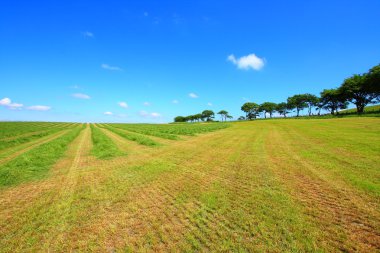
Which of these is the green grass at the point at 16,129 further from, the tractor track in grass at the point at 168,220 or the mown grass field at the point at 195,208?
the tractor track in grass at the point at 168,220

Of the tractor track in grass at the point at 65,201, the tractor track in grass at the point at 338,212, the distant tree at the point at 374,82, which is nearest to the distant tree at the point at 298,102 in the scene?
the distant tree at the point at 374,82

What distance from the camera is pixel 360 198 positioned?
5555mm

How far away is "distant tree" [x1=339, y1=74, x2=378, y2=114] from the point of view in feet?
201

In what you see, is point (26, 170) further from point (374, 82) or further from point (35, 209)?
point (374, 82)

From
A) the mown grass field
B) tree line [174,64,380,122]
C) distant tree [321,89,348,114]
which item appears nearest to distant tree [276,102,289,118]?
tree line [174,64,380,122]

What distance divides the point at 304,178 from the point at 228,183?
323 centimetres

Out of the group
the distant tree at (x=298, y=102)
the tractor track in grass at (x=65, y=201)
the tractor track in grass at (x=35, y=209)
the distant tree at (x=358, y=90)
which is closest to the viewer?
the tractor track in grass at (x=65, y=201)

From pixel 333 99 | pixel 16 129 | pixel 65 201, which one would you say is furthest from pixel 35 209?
pixel 333 99

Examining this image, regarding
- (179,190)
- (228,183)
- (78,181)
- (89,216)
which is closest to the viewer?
(89,216)

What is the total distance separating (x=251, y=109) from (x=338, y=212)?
12628 cm

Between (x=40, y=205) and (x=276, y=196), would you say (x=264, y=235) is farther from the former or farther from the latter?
(x=40, y=205)

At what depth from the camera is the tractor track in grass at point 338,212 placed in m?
3.79

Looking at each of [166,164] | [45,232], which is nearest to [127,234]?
Result: [45,232]

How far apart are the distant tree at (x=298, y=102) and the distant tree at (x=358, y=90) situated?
3502cm
